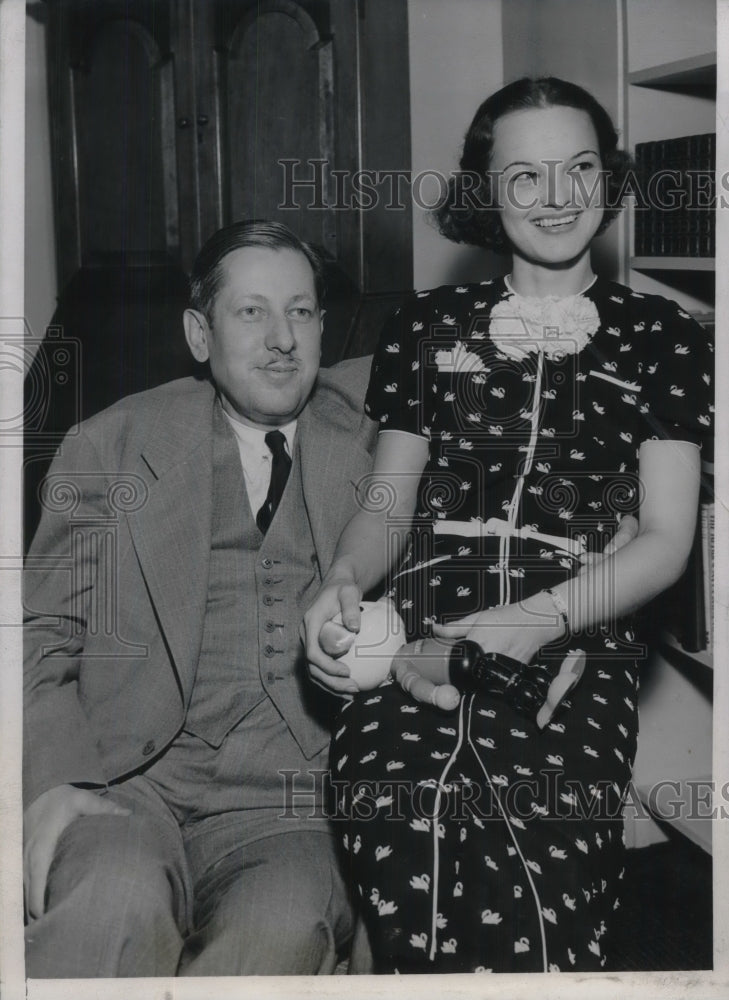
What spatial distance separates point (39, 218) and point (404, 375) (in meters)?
0.77

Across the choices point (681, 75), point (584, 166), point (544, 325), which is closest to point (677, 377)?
point (544, 325)

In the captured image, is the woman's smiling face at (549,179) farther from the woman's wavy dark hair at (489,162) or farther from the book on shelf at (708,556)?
the book on shelf at (708,556)

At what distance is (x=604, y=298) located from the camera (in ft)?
4.51

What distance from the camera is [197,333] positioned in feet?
4.75

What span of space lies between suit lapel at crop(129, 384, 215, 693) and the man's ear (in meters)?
0.09

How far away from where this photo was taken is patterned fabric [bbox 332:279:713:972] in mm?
1046

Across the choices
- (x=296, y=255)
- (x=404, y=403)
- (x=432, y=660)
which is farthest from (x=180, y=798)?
(x=296, y=255)

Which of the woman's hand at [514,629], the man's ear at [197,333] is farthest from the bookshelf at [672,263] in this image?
the man's ear at [197,333]

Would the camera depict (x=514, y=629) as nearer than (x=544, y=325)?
Yes

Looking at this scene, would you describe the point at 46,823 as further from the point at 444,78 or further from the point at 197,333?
the point at 444,78

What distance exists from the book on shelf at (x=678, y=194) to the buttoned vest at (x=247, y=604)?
0.69m

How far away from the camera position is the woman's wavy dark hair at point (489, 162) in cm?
129

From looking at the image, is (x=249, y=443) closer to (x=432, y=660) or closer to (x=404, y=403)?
(x=404, y=403)

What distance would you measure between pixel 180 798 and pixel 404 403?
1.99ft
